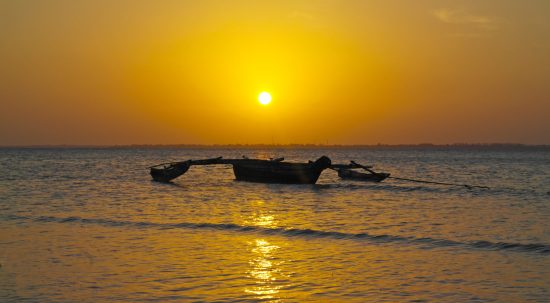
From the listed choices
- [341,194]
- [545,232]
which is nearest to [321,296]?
[545,232]

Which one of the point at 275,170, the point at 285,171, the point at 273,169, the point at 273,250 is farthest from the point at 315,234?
the point at 273,169

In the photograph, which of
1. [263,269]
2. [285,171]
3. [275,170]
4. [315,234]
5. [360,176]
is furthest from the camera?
[360,176]

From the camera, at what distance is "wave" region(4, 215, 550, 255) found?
18781 millimetres

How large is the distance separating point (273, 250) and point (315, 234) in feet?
12.1

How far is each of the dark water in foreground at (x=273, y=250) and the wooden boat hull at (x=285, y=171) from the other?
9.08 metres

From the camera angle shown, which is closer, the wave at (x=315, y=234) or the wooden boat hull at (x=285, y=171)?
the wave at (x=315, y=234)

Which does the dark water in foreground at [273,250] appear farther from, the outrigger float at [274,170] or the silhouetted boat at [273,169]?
the silhouetted boat at [273,169]

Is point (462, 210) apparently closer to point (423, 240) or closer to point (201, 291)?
point (423, 240)

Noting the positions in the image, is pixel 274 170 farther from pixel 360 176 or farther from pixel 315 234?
pixel 315 234

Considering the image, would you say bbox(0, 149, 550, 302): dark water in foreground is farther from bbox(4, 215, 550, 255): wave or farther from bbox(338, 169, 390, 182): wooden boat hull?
bbox(338, 169, 390, 182): wooden boat hull

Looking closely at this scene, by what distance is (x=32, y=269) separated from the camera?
1448 cm

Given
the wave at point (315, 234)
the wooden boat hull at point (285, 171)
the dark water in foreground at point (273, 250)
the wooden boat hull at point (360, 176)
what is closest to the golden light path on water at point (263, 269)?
the dark water in foreground at point (273, 250)

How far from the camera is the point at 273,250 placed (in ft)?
57.8

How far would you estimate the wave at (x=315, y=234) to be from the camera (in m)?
18.8
